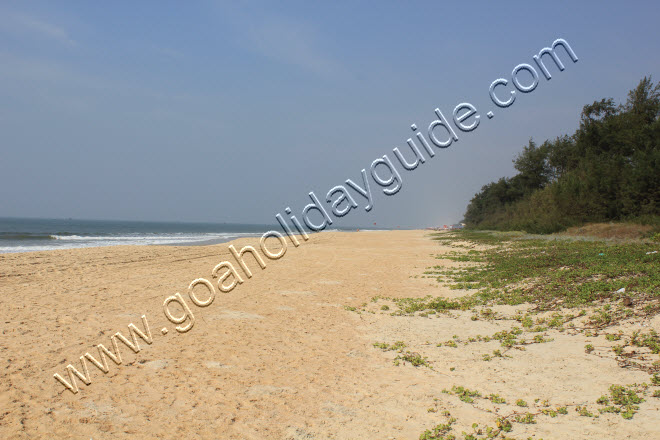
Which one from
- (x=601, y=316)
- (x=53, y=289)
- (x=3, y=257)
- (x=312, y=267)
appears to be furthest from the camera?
(x=3, y=257)

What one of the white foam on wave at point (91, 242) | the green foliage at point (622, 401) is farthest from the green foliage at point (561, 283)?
the white foam on wave at point (91, 242)

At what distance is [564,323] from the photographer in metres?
6.30

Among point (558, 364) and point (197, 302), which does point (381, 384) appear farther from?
point (197, 302)

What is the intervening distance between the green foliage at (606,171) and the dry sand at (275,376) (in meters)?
18.6

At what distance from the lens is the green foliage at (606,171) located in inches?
840

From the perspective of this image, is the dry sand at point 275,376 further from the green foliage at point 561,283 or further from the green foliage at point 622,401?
the green foliage at point 561,283

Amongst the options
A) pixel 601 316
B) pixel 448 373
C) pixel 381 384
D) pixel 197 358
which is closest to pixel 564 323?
pixel 601 316

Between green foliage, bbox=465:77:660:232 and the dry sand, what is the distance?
18.6 meters

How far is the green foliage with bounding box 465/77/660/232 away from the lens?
21337 millimetres

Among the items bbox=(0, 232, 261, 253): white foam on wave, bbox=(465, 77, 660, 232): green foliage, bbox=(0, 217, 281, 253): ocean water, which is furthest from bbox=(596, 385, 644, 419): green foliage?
bbox=(0, 217, 281, 253): ocean water

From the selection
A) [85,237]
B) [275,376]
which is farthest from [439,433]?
[85,237]

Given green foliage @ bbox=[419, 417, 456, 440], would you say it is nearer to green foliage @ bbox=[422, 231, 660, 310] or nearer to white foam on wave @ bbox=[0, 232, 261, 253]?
green foliage @ bbox=[422, 231, 660, 310]

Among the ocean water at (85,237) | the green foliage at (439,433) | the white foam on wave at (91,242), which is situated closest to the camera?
the green foliage at (439,433)

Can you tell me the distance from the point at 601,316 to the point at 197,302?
283 inches
